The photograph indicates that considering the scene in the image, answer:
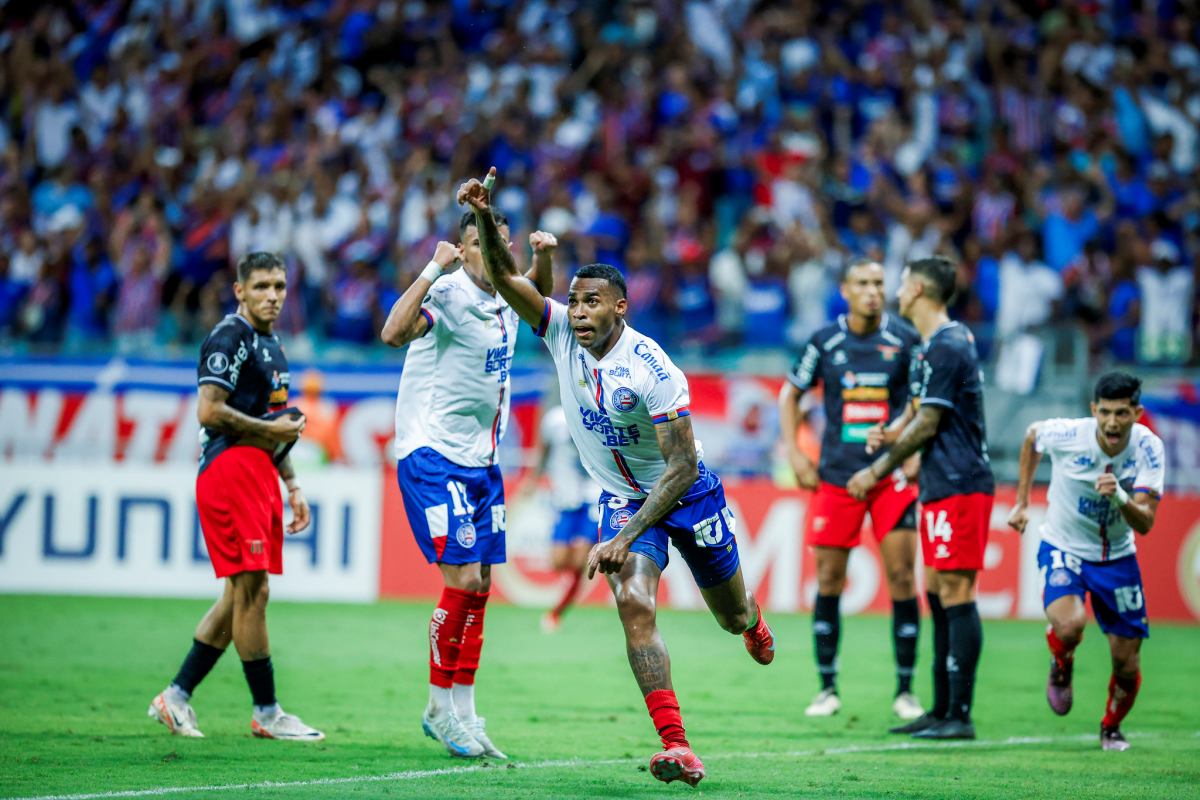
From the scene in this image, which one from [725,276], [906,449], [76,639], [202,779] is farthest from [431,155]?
[202,779]

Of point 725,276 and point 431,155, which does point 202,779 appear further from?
point 431,155

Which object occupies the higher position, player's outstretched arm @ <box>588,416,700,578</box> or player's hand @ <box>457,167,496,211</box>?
player's hand @ <box>457,167,496,211</box>

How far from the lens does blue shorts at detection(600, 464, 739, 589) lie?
286 inches

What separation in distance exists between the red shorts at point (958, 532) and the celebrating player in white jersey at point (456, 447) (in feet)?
8.86

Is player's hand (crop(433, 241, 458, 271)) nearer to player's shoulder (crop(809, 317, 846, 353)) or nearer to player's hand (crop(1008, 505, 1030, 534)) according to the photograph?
player's shoulder (crop(809, 317, 846, 353))

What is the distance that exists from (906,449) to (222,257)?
1253cm

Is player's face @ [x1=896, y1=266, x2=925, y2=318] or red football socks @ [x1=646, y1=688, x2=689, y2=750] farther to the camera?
player's face @ [x1=896, y1=266, x2=925, y2=318]

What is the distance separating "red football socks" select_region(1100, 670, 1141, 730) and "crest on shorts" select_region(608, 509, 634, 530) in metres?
3.33

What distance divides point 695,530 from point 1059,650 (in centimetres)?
278

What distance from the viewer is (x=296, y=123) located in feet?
73.6

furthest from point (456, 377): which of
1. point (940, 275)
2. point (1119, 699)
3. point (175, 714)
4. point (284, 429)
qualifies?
point (1119, 699)

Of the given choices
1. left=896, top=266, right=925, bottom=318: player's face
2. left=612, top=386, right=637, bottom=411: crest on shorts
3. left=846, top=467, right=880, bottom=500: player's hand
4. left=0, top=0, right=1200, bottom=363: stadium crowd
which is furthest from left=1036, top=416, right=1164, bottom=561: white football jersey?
left=0, top=0, right=1200, bottom=363: stadium crowd

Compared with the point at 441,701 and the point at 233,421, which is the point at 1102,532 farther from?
the point at 233,421

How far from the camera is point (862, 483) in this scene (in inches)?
368
